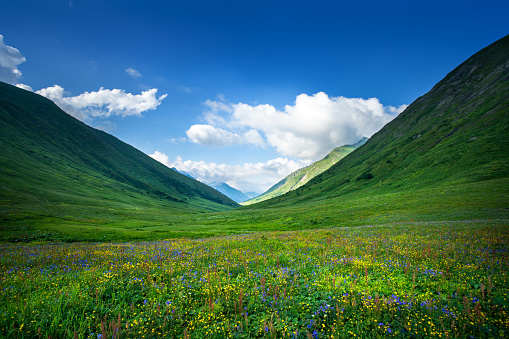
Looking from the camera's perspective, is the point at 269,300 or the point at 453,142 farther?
the point at 453,142

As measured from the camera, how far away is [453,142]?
320 ft

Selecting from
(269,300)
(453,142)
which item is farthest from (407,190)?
(269,300)

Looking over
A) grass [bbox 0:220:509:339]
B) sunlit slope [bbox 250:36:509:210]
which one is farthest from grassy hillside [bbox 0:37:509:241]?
grass [bbox 0:220:509:339]

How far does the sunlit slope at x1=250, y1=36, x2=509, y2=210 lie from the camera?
242 feet

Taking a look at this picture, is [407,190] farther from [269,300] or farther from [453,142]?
[269,300]

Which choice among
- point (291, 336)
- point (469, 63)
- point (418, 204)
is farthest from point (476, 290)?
point (469, 63)

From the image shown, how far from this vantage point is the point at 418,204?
166 feet

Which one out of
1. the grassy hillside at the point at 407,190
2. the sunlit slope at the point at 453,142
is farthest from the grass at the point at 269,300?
the sunlit slope at the point at 453,142

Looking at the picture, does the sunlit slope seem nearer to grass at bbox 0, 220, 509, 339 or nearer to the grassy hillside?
the grassy hillside

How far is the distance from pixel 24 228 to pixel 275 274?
168 ft

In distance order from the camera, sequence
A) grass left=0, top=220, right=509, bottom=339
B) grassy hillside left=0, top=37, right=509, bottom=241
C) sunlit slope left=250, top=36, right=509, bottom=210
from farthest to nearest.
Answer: sunlit slope left=250, top=36, right=509, bottom=210, grassy hillside left=0, top=37, right=509, bottom=241, grass left=0, top=220, right=509, bottom=339

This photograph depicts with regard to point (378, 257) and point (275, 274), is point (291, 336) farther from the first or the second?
point (378, 257)

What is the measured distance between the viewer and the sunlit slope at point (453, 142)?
7381cm

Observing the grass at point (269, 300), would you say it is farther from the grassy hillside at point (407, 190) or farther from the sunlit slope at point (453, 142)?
the sunlit slope at point (453, 142)
